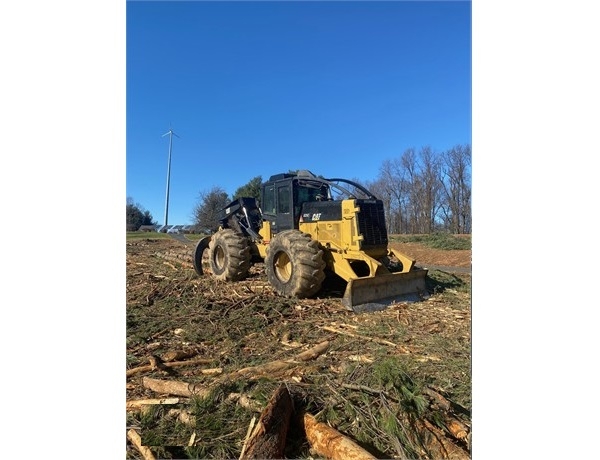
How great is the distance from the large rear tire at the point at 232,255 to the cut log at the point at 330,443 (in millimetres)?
3960

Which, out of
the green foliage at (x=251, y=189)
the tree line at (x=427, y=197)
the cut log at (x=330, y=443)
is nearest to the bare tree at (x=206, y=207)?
the tree line at (x=427, y=197)

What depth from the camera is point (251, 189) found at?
589 centimetres

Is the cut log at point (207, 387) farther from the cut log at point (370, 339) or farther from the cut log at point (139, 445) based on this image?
the cut log at point (370, 339)

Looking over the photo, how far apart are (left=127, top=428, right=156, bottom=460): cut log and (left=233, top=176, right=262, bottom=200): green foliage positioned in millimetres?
4347

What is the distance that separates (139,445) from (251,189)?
4504 mm

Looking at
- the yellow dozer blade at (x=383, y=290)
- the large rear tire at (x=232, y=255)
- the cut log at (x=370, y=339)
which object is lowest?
the cut log at (x=370, y=339)

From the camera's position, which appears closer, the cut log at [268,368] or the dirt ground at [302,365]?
the dirt ground at [302,365]

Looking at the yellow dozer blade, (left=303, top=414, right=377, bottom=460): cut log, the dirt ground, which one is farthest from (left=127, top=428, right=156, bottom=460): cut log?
the yellow dozer blade

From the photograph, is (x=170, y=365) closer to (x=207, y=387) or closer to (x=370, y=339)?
(x=207, y=387)

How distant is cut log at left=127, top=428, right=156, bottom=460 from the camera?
5.50 ft

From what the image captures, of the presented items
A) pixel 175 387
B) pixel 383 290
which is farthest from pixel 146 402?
pixel 383 290

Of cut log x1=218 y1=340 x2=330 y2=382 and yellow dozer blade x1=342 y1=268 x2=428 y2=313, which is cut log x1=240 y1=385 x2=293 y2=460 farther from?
yellow dozer blade x1=342 y1=268 x2=428 y2=313

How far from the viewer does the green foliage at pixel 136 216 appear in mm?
2293
